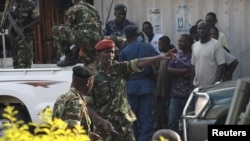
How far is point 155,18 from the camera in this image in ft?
34.7

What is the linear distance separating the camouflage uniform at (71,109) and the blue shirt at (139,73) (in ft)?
9.87

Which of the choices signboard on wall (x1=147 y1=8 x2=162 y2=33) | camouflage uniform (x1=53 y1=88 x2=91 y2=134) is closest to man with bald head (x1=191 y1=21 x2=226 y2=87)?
signboard on wall (x1=147 y1=8 x2=162 y2=33)

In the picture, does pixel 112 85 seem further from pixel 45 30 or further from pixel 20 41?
pixel 45 30

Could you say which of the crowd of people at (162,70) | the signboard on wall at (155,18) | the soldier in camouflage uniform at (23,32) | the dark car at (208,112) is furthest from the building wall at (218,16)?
the dark car at (208,112)

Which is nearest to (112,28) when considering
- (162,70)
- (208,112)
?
(162,70)

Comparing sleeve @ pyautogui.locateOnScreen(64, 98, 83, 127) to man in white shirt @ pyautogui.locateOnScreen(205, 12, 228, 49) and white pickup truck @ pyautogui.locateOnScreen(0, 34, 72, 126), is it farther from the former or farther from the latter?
man in white shirt @ pyautogui.locateOnScreen(205, 12, 228, 49)

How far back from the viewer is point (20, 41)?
9586mm

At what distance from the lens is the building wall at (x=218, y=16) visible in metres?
9.89

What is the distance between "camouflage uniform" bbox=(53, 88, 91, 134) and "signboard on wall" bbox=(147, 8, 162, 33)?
18.0ft

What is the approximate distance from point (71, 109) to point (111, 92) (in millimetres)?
1325

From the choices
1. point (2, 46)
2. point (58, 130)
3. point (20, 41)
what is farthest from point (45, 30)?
point (58, 130)

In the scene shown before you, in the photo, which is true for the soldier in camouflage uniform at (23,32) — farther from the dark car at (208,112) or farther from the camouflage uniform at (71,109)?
the camouflage uniform at (71,109)

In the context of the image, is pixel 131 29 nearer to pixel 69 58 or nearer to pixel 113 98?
pixel 69 58

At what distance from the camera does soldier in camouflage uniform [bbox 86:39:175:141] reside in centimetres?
624
